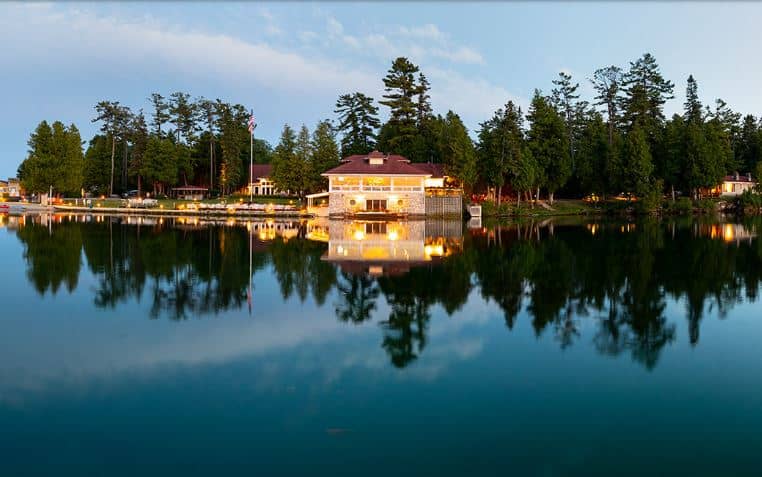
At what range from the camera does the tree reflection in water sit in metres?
13.6

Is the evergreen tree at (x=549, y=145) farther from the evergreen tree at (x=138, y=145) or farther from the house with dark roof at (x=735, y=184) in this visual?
the evergreen tree at (x=138, y=145)

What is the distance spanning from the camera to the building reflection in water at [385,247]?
23250mm

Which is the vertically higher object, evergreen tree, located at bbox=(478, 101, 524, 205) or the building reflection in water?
evergreen tree, located at bbox=(478, 101, 524, 205)

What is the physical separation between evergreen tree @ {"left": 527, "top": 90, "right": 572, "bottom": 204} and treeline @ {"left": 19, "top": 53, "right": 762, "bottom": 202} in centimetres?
11

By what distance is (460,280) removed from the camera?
19547 mm

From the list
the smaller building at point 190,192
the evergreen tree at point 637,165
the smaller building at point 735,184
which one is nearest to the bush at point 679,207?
the evergreen tree at point 637,165

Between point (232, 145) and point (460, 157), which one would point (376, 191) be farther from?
point (232, 145)

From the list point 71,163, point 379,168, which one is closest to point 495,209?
point 379,168

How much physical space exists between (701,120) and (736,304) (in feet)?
227

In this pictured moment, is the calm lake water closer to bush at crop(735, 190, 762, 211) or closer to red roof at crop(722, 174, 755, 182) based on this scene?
bush at crop(735, 190, 762, 211)

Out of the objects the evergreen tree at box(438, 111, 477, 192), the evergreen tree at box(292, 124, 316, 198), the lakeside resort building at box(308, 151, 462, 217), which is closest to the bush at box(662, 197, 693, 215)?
the evergreen tree at box(438, 111, 477, 192)

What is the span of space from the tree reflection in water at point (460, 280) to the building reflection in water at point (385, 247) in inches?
30.4

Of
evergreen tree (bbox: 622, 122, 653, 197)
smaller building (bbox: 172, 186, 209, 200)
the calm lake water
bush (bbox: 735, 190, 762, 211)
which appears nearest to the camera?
the calm lake water

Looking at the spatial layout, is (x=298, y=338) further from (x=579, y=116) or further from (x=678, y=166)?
(x=579, y=116)
